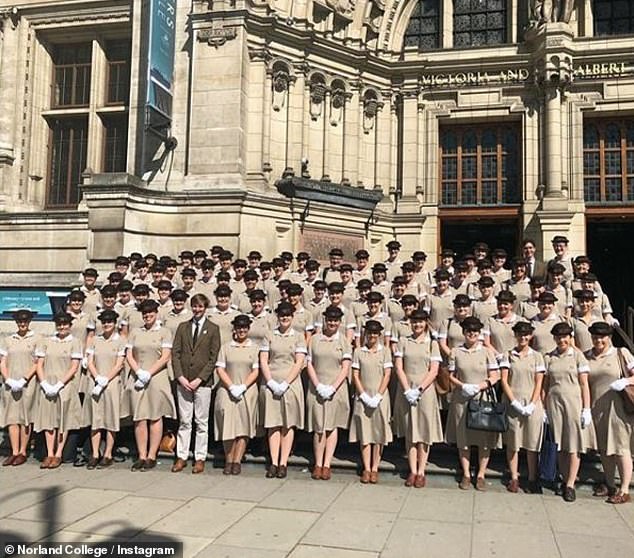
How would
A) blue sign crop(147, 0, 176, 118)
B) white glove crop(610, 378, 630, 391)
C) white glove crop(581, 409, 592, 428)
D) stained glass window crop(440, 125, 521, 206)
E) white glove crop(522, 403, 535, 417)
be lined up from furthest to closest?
stained glass window crop(440, 125, 521, 206), blue sign crop(147, 0, 176, 118), white glove crop(522, 403, 535, 417), white glove crop(581, 409, 592, 428), white glove crop(610, 378, 630, 391)

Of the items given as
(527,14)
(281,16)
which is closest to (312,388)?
(281,16)

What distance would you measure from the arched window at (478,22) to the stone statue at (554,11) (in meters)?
1.40

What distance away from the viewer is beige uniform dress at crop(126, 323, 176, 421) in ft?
25.0

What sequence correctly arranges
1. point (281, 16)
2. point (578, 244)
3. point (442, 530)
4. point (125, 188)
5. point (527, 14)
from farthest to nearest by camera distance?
point (527, 14) → point (578, 244) → point (281, 16) → point (125, 188) → point (442, 530)

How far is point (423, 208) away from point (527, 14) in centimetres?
623

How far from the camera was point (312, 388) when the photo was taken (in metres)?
7.41

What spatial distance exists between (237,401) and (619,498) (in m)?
4.26

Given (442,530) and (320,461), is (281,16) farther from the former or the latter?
(442,530)

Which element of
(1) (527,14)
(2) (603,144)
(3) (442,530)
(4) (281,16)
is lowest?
(3) (442,530)

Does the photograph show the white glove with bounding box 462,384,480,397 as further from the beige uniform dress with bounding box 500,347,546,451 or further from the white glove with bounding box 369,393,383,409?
the white glove with bounding box 369,393,383,409

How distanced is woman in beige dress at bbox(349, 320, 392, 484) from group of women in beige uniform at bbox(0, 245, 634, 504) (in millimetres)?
14

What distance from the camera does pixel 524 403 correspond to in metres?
6.80

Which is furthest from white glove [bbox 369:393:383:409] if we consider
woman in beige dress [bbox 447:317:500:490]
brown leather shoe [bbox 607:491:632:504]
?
brown leather shoe [bbox 607:491:632:504]

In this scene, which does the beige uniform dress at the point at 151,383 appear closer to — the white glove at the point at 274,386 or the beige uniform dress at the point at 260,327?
the beige uniform dress at the point at 260,327
